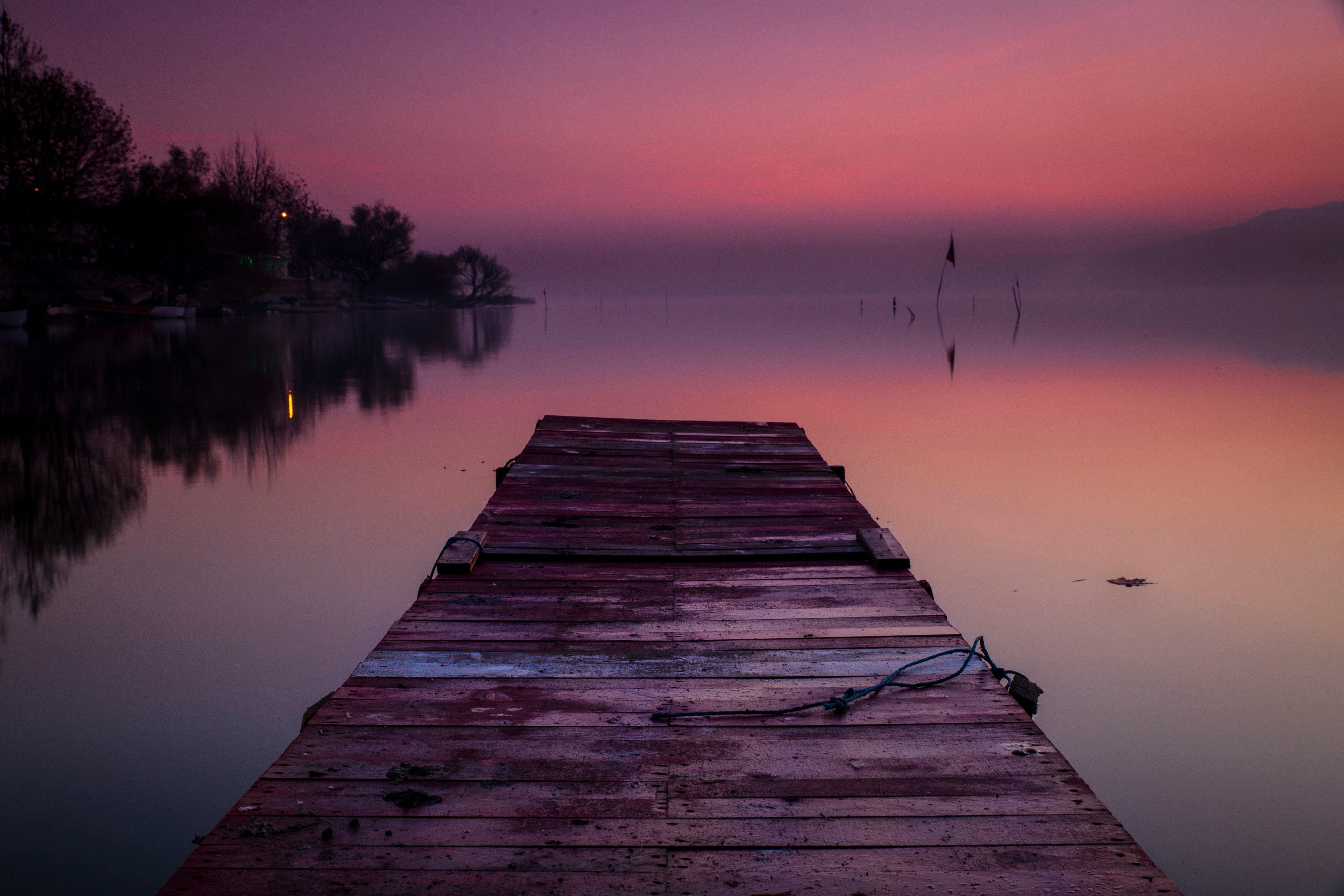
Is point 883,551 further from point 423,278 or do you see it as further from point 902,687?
point 423,278

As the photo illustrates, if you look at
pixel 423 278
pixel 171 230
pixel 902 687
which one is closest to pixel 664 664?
pixel 902 687

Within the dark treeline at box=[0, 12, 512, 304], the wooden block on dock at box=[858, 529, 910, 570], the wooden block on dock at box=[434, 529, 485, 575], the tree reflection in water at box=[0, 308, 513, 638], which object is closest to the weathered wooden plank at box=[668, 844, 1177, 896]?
the wooden block on dock at box=[858, 529, 910, 570]

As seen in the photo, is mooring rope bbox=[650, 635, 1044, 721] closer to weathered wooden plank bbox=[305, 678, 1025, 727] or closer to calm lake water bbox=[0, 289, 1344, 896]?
weathered wooden plank bbox=[305, 678, 1025, 727]

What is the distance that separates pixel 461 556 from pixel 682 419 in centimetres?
1247

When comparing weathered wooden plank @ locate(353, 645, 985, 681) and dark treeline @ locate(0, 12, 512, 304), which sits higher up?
dark treeline @ locate(0, 12, 512, 304)

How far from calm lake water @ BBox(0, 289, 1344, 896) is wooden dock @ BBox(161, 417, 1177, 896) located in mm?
1358

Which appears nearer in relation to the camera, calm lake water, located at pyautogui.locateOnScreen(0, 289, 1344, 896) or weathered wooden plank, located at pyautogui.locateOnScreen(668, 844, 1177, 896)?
weathered wooden plank, located at pyautogui.locateOnScreen(668, 844, 1177, 896)

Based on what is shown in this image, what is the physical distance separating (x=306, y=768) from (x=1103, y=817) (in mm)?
2548

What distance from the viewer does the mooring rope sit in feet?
10.6

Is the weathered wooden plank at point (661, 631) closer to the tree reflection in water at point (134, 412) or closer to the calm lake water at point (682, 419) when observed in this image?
the calm lake water at point (682, 419)

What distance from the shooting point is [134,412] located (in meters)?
16.3

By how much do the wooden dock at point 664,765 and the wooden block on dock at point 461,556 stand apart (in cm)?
2

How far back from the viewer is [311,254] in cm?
9050

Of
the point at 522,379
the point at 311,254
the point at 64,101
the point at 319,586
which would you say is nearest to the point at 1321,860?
the point at 319,586
